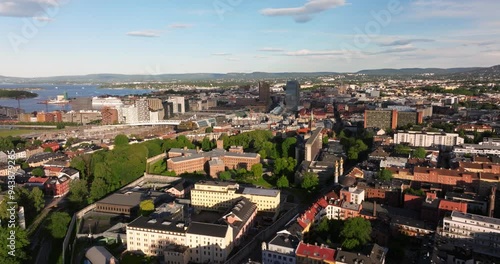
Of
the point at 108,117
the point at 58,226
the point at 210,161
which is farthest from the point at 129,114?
the point at 58,226

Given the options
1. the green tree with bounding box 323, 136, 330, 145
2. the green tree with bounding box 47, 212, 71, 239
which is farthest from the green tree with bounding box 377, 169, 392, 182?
the green tree with bounding box 47, 212, 71, 239

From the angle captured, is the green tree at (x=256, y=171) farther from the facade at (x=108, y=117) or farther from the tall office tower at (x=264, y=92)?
Answer: the tall office tower at (x=264, y=92)

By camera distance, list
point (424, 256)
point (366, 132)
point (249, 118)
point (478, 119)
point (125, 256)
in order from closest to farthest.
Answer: point (424, 256) < point (125, 256) < point (366, 132) < point (478, 119) < point (249, 118)

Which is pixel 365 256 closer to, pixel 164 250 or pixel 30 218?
pixel 164 250

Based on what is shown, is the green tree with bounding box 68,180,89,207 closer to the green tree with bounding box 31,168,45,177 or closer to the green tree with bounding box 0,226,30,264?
the green tree with bounding box 31,168,45,177

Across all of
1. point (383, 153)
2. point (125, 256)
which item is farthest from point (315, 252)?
point (383, 153)

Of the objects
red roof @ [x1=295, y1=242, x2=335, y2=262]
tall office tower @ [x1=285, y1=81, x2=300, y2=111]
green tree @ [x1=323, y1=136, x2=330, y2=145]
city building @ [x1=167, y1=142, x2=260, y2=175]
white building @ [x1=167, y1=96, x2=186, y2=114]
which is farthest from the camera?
white building @ [x1=167, y1=96, x2=186, y2=114]

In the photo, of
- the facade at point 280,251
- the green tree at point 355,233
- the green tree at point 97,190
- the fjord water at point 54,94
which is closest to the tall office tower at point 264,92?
the fjord water at point 54,94
